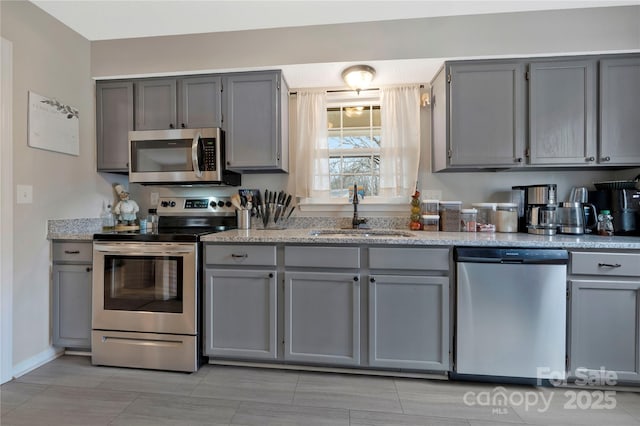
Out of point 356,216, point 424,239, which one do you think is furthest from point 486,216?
point 356,216

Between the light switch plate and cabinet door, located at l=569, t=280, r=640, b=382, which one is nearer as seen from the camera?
cabinet door, located at l=569, t=280, r=640, b=382

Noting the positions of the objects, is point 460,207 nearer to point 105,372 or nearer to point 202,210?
point 202,210

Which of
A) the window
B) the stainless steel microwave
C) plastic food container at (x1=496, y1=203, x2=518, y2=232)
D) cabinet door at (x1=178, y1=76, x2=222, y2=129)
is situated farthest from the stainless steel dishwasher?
cabinet door at (x1=178, y1=76, x2=222, y2=129)

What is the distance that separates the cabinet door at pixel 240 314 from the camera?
192 cm

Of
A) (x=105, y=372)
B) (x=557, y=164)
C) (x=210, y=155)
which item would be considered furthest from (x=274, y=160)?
Answer: (x=557, y=164)

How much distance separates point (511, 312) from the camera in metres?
1.73

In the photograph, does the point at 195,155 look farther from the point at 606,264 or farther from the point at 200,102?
the point at 606,264

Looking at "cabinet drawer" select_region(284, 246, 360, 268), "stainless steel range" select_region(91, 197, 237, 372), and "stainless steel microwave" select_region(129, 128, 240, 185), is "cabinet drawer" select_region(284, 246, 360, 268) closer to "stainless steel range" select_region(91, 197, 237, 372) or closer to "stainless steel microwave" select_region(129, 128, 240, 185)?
"stainless steel range" select_region(91, 197, 237, 372)

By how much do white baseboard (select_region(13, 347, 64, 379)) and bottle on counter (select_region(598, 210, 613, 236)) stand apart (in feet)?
13.4

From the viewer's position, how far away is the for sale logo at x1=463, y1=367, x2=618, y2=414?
1.64 m

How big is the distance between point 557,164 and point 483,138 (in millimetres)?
555

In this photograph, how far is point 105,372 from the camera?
195 centimetres

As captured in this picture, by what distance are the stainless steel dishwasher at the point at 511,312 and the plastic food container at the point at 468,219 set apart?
1.81ft

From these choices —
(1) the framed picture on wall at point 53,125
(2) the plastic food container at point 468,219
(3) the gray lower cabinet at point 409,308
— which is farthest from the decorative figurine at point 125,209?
(2) the plastic food container at point 468,219
